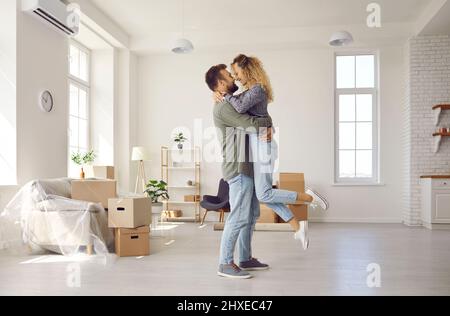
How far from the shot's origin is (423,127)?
6965mm

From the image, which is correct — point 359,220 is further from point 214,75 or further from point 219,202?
→ point 214,75

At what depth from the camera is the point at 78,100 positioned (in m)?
7.32

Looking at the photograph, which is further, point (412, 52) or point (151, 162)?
point (151, 162)

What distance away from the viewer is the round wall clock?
5371 mm

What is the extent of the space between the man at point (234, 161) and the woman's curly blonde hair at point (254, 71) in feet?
0.40

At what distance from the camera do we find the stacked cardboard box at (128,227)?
13.7 ft

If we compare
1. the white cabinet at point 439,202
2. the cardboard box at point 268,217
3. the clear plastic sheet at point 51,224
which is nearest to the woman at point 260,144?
the clear plastic sheet at point 51,224

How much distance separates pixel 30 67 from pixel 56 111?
2.42 ft

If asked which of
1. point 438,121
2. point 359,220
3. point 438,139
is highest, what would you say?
point 438,121

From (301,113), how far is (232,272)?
4976mm

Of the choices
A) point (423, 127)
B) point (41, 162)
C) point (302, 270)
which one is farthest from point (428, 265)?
point (41, 162)

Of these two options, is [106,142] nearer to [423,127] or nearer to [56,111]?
[56,111]

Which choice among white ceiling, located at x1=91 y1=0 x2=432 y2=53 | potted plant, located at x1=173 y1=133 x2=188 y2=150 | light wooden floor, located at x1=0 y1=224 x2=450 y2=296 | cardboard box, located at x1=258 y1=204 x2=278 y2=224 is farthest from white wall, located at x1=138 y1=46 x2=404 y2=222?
light wooden floor, located at x1=0 y1=224 x2=450 y2=296

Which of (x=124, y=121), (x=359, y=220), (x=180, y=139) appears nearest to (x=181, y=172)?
(x=180, y=139)
